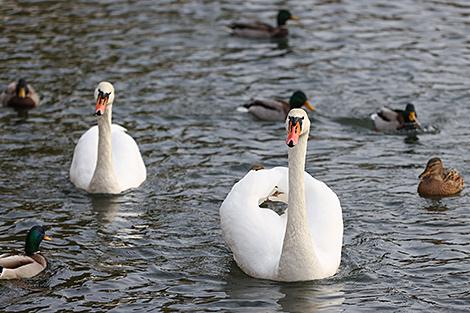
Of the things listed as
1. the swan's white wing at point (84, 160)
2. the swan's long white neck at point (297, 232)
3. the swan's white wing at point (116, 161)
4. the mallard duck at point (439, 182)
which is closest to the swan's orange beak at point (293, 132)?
the swan's long white neck at point (297, 232)

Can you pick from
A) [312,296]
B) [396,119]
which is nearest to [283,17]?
[396,119]

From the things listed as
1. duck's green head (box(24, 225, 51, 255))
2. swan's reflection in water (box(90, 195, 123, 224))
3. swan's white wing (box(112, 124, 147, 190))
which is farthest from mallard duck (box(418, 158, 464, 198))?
duck's green head (box(24, 225, 51, 255))

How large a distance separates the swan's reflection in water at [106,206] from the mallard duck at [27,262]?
1.58 m

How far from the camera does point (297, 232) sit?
37.1 ft

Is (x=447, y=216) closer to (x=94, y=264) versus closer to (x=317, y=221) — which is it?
(x=317, y=221)

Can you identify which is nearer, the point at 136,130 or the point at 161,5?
the point at 136,130

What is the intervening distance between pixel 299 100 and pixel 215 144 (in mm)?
1962

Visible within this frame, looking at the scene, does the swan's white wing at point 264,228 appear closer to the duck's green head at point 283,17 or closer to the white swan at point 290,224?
the white swan at point 290,224

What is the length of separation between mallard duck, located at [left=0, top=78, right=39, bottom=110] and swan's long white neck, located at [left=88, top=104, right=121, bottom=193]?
3516 mm

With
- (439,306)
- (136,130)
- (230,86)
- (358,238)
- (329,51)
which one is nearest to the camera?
(439,306)

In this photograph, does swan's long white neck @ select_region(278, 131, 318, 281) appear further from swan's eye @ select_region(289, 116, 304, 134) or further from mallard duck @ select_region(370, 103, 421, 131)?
mallard duck @ select_region(370, 103, 421, 131)

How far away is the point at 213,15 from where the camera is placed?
24.0 metres

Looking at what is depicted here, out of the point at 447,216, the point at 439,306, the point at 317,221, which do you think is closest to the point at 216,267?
the point at 317,221

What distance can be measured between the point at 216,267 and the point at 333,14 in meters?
12.5
